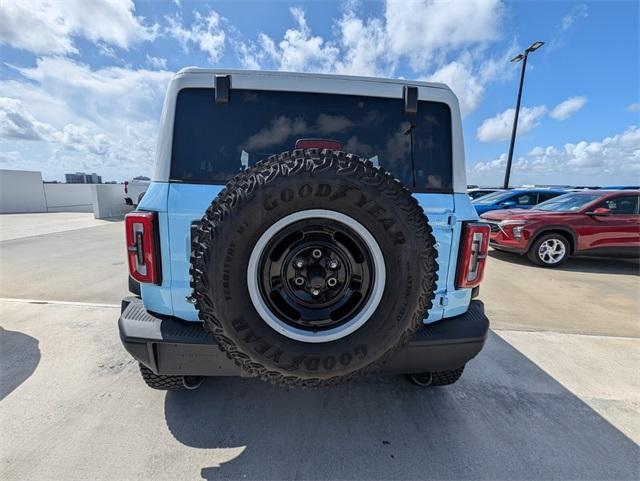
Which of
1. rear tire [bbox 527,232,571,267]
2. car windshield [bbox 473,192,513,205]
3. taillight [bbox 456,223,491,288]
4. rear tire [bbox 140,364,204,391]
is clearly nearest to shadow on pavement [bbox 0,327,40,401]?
rear tire [bbox 140,364,204,391]

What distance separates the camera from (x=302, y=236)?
1524 mm

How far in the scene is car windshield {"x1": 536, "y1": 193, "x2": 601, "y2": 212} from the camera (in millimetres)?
6102

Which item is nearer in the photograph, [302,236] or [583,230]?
[302,236]

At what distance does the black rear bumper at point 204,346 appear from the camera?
5.21 feet

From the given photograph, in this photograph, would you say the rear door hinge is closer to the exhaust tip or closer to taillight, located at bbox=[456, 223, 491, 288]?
taillight, located at bbox=[456, 223, 491, 288]

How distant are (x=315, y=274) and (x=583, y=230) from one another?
6910 mm

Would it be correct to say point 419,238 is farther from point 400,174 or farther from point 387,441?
point 387,441

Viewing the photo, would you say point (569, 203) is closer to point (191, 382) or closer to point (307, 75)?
point (307, 75)

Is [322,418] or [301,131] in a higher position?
[301,131]

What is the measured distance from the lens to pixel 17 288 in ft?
13.9

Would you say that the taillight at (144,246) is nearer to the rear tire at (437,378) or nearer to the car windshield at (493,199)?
the rear tire at (437,378)

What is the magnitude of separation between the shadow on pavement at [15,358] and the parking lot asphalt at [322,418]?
1 centimetres

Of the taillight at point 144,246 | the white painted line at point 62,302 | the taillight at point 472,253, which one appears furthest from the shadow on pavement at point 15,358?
the taillight at point 472,253

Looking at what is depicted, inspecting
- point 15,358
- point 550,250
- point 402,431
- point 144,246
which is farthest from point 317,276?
point 550,250
